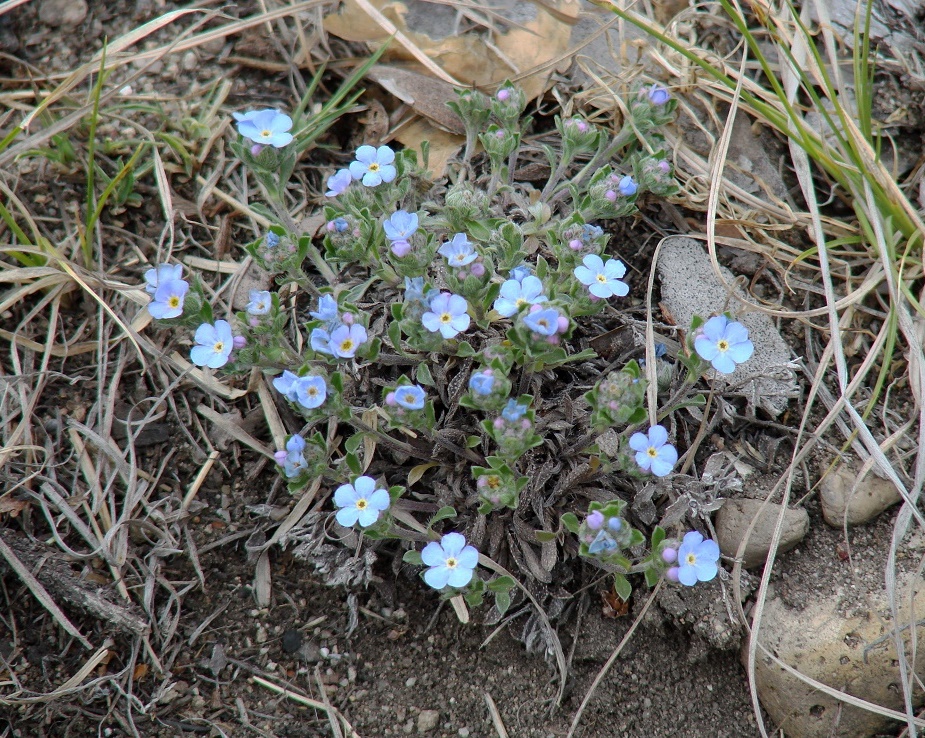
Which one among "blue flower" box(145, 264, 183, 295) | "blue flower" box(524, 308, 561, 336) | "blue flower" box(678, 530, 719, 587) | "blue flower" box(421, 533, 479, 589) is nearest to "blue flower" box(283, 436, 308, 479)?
"blue flower" box(421, 533, 479, 589)

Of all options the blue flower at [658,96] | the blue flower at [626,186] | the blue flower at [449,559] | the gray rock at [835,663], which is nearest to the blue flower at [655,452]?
the blue flower at [449,559]

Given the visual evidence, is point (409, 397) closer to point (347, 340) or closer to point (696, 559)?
point (347, 340)

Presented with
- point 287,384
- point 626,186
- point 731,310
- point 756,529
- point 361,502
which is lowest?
point 756,529

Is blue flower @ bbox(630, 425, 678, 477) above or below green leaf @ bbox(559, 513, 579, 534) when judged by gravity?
above

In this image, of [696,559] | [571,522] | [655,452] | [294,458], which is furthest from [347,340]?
[696,559]

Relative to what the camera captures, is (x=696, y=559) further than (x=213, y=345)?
No

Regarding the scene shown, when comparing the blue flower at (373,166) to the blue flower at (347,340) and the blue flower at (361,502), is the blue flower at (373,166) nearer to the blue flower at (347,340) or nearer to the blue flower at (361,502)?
the blue flower at (347,340)

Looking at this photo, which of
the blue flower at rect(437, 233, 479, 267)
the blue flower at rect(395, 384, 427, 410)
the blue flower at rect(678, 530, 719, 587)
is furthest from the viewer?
the blue flower at rect(437, 233, 479, 267)

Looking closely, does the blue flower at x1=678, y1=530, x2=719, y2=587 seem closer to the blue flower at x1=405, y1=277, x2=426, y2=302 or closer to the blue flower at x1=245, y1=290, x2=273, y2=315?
the blue flower at x1=405, y1=277, x2=426, y2=302

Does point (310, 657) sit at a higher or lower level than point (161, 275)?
lower
